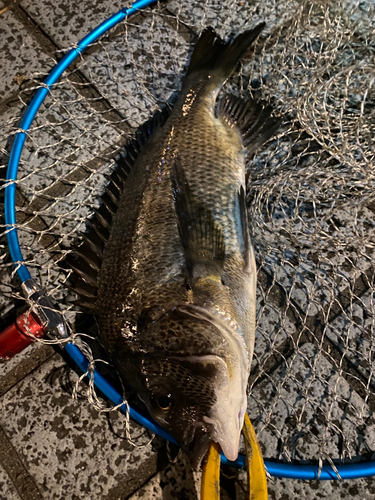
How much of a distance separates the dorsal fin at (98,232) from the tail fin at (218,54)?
1.51 ft

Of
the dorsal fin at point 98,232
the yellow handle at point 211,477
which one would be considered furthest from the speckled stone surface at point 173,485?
the dorsal fin at point 98,232

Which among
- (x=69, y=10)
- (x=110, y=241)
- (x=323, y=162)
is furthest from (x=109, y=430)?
(x=69, y=10)

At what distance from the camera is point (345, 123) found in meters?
2.64

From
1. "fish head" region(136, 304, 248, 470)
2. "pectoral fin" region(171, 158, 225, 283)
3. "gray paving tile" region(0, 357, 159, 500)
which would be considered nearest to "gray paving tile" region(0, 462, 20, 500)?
"gray paving tile" region(0, 357, 159, 500)

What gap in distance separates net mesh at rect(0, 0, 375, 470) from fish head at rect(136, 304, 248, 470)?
1.59 feet

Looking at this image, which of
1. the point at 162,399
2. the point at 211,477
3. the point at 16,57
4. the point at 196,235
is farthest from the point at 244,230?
the point at 16,57

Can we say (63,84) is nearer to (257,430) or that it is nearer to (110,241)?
(110,241)

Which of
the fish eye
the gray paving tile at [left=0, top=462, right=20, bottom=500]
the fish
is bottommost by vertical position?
the gray paving tile at [left=0, top=462, right=20, bottom=500]

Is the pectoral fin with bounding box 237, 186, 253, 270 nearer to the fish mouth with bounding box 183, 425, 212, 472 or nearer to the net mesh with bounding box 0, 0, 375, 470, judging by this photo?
the net mesh with bounding box 0, 0, 375, 470

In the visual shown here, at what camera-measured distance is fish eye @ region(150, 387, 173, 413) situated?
1.70 metres

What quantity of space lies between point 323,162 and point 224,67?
0.92 meters

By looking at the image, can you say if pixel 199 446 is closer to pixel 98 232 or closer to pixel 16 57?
pixel 98 232

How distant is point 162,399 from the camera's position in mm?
1706

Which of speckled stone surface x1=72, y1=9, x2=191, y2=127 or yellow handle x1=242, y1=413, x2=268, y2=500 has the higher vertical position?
speckled stone surface x1=72, y1=9, x2=191, y2=127
